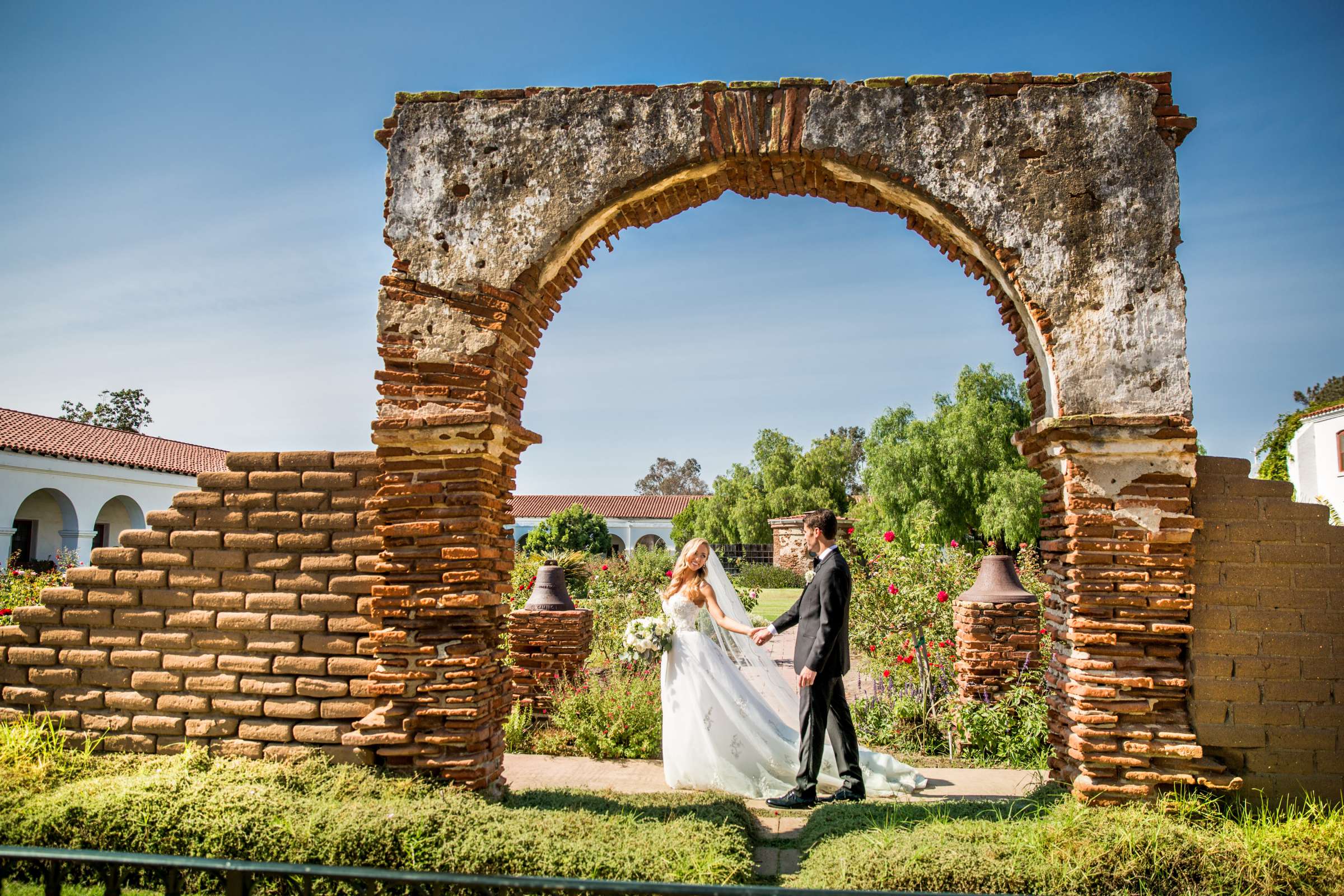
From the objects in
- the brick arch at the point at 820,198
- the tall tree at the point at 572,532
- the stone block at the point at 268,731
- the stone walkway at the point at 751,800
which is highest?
the brick arch at the point at 820,198

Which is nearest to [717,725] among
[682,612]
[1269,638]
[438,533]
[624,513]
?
[682,612]

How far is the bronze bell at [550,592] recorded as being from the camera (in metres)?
8.26

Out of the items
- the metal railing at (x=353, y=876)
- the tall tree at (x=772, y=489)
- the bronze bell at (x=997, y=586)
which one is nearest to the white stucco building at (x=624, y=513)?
the tall tree at (x=772, y=489)

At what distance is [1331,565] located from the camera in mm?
4645

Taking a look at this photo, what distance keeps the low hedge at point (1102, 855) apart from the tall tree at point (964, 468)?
21.5 m

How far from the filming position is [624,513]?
5078 centimetres

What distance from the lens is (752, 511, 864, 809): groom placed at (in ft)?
17.8

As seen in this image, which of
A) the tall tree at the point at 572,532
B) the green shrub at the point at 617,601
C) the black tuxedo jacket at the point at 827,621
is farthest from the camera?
the tall tree at the point at 572,532

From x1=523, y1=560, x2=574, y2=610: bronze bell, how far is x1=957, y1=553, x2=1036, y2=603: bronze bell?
154 inches

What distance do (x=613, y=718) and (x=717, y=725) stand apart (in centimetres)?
128

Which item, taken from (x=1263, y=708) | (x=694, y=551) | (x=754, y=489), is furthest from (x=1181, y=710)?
(x=754, y=489)

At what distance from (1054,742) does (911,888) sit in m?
1.76

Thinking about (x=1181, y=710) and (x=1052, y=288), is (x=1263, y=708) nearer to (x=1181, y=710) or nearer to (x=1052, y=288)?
(x=1181, y=710)

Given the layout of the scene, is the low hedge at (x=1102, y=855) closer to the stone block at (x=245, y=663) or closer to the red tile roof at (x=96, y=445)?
the stone block at (x=245, y=663)
